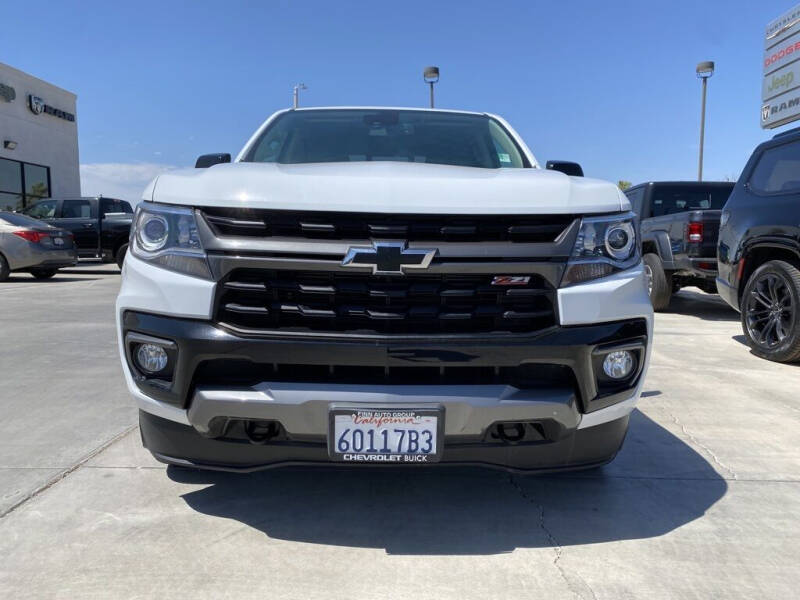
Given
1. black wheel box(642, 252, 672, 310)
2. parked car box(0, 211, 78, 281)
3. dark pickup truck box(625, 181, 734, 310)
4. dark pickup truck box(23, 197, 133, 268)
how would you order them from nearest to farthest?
dark pickup truck box(625, 181, 734, 310), black wheel box(642, 252, 672, 310), parked car box(0, 211, 78, 281), dark pickup truck box(23, 197, 133, 268)

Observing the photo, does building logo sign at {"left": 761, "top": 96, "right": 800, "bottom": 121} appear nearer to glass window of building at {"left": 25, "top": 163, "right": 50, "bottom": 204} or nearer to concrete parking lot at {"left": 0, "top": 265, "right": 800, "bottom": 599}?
concrete parking lot at {"left": 0, "top": 265, "right": 800, "bottom": 599}

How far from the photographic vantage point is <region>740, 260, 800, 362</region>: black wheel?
5297 millimetres

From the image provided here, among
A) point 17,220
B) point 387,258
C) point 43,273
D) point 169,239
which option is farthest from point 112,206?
point 387,258

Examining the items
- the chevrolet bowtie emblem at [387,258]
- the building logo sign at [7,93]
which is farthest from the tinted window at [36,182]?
the chevrolet bowtie emblem at [387,258]

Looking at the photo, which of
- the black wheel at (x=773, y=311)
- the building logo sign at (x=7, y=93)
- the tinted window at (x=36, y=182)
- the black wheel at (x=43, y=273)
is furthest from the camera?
the tinted window at (x=36, y=182)

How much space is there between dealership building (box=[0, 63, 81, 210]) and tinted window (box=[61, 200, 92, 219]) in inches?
360

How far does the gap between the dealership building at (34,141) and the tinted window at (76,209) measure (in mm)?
9142

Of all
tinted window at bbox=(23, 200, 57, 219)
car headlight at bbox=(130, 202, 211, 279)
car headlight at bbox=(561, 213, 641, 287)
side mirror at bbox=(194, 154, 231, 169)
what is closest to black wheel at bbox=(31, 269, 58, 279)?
tinted window at bbox=(23, 200, 57, 219)

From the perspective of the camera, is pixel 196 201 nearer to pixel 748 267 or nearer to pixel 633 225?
pixel 633 225

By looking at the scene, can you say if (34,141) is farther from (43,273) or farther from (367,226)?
(367,226)

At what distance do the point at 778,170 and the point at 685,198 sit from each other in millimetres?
4078

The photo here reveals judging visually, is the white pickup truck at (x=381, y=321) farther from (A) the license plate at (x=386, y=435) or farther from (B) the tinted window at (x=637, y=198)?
(B) the tinted window at (x=637, y=198)

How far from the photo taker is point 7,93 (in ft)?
77.6

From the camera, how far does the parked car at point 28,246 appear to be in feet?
40.7
